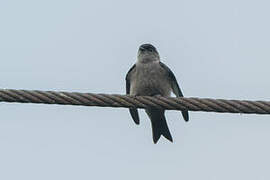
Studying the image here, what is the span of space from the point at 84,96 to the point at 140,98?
451mm

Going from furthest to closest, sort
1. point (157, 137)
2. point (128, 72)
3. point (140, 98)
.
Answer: point (128, 72) < point (157, 137) < point (140, 98)

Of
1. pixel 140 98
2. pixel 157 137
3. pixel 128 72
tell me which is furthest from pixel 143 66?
pixel 140 98

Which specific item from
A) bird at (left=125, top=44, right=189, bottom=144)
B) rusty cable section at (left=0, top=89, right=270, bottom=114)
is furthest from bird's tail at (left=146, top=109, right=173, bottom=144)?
rusty cable section at (left=0, top=89, right=270, bottom=114)

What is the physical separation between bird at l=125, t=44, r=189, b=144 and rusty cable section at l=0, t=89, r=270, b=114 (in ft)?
8.90

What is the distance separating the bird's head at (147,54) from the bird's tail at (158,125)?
757 millimetres

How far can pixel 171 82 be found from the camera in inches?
325

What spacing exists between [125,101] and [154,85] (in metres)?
2.98

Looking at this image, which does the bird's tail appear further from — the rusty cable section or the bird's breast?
the rusty cable section

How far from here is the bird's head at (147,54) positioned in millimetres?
8641

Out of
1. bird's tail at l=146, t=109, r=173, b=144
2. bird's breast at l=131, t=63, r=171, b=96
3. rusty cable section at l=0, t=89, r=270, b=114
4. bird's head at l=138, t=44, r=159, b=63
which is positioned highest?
bird's head at l=138, t=44, r=159, b=63

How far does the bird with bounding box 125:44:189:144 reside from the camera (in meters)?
8.04

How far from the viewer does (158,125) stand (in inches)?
316

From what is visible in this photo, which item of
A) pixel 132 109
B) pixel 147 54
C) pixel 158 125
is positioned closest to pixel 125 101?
pixel 158 125

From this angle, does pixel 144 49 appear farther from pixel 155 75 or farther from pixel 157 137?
pixel 157 137
